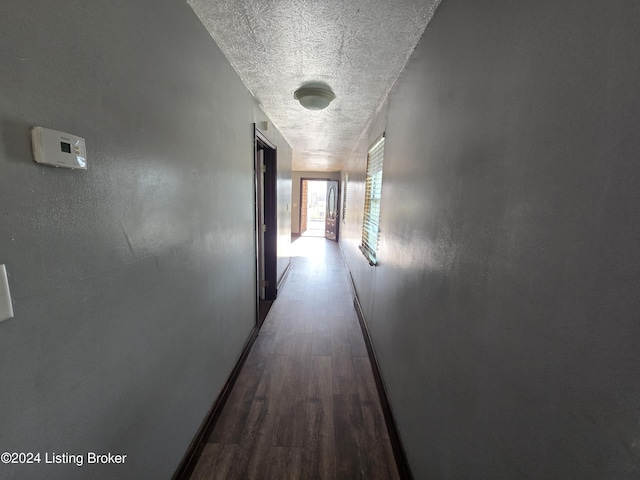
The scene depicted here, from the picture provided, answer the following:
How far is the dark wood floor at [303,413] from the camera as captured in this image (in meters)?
1.42

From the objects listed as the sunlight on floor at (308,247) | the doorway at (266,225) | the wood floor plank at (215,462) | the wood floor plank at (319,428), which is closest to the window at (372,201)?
the wood floor plank at (319,428)

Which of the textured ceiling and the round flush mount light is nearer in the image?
the textured ceiling

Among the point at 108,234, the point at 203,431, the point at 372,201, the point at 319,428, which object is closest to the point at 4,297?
the point at 108,234

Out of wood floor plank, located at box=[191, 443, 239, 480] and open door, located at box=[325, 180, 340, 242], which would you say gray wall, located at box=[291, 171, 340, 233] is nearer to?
open door, located at box=[325, 180, 340, 242]

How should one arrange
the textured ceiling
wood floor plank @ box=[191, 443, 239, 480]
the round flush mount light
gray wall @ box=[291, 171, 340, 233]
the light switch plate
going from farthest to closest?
1. gray wall @ box=[291, 171, 340, 233]
2. the round flush mount light
3. wood floor plank @ box=[191, 443, 239, 480]
4. the textured ceiling
5. the light switch plate

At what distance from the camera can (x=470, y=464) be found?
0.79 meters

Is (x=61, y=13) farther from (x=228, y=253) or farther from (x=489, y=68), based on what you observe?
(x=228, y=253)

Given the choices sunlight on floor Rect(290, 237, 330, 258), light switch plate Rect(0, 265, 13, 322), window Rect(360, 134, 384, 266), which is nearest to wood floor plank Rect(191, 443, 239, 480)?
light switch plate Rect(0, 265, 13, 322)

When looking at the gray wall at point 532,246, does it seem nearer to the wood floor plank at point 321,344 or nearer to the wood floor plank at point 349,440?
the wood floor plank at point 349,440

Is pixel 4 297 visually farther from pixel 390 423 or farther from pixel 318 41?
pixel 390 423

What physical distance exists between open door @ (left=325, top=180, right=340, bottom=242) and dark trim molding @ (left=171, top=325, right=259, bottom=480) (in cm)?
653

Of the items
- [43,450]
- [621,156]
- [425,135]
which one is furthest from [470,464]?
[425,135]

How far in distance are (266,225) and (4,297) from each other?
3.02 meters

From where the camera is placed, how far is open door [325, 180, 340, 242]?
329 inches
